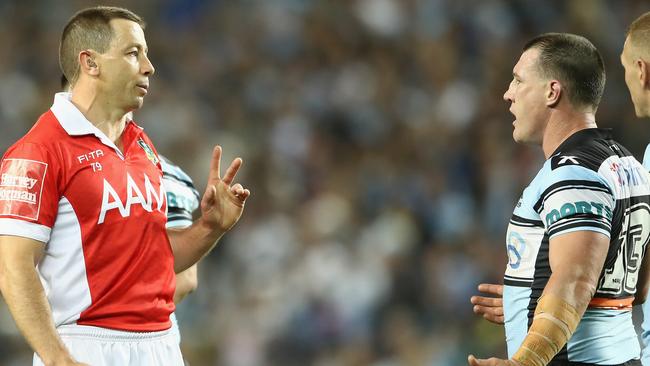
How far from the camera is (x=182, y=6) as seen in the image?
10453 mm

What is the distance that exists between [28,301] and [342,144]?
251 inches

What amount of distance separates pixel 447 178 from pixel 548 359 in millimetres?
5934

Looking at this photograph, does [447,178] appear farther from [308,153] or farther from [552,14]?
[552,14]

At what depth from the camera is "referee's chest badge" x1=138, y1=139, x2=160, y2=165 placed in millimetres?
3684

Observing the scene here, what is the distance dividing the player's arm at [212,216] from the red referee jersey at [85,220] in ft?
1.05

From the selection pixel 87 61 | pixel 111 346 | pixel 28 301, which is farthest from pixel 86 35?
pixel 111 346

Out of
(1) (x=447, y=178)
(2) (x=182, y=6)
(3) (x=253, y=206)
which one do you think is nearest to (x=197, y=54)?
(2) (x=182, y=6)

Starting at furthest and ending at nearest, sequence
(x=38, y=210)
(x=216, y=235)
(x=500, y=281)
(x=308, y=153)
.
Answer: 1. (x=308, y=153)
2. (x=500, y=281)
3. (x=216, y=235)
4. (x=38, y=210)

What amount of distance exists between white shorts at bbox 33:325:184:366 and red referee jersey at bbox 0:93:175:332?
0.03 m

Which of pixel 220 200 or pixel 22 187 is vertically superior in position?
pixel 220 200

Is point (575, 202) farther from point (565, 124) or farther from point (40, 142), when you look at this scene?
point (40, 142)

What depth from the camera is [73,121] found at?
133 inches

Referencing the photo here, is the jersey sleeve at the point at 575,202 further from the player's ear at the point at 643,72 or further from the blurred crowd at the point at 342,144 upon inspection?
the blurred crowd at the point at 342,144

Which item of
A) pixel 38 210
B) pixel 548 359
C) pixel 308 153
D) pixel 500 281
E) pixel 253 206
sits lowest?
pixel 548 359
